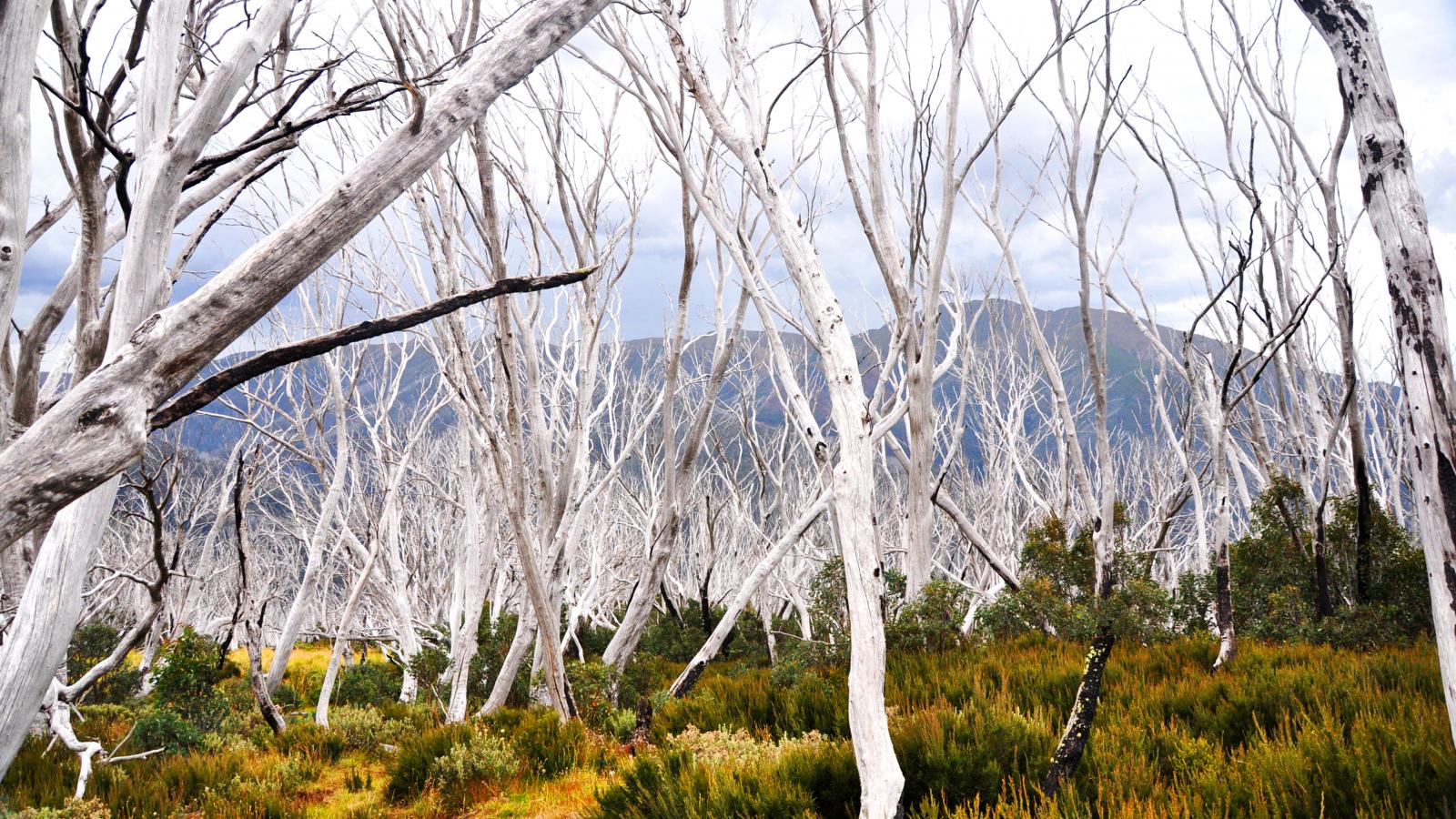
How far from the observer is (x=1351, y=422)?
237 inches

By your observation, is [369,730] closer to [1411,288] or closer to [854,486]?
[854,486]

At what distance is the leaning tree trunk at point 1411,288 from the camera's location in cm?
224

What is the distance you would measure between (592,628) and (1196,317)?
1062cm

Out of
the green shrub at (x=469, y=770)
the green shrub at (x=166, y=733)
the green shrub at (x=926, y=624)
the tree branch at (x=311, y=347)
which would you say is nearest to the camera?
the tree branch at (x=311, y=347)

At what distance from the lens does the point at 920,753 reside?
3504 mm

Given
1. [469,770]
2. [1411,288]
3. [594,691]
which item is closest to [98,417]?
[1411,288]

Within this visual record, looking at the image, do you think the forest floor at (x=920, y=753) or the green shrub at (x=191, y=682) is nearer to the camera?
the forest floor at (x=920, y=753)

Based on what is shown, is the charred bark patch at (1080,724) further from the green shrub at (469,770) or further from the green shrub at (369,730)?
the green shrub at (369,730)

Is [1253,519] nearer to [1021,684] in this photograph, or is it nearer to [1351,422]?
[1351,422]

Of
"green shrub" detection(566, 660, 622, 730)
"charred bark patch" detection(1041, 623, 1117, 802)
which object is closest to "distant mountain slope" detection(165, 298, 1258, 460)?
"charred bark patch" detection(1041, 623, 1117, 802)

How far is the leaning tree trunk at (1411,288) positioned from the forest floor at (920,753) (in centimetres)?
93

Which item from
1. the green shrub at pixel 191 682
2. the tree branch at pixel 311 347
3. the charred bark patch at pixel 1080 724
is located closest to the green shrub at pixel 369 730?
the green shrub at pixel 191 682

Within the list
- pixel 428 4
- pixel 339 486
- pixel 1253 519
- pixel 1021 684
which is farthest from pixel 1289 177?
pixel 339 486

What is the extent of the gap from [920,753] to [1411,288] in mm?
2625
